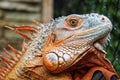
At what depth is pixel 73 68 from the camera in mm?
3160

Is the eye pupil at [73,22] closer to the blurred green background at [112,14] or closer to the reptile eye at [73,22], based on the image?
the reptile eye at [73,22]

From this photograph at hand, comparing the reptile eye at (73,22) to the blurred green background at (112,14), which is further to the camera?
the blurred green background at (112,14)

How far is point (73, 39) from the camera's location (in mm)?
3154

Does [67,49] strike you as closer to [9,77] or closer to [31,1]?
[9,77]

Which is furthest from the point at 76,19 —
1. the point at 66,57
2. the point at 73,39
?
the point at 66,57

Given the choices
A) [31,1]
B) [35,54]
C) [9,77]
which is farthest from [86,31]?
[31,1]

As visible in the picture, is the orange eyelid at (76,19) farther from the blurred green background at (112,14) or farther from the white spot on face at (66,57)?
the blurred green background at (112,14)

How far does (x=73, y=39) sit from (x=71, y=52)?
0.25 feet

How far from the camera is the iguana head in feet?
10.2

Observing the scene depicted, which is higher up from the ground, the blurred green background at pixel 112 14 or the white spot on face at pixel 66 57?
the white spot on face at pixel 66 57

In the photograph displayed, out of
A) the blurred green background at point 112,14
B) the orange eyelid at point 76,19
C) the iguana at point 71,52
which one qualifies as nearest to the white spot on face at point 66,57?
the iguana at point 71,52

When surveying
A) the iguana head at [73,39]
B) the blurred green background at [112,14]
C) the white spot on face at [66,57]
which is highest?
the iguana head at [73,39]

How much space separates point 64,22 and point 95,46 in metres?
0.23

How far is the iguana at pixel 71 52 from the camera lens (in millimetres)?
3123
